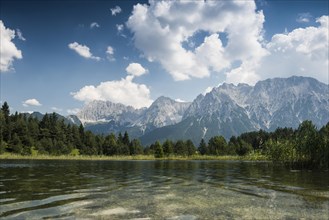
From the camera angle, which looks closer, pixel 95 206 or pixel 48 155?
pixel 95 206

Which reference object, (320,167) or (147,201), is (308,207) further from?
(320,167)

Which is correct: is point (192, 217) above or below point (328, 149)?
below

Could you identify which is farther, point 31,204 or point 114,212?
point 31,204

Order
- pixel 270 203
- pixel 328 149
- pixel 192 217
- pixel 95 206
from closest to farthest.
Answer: pixel 192 217 < pixel 95 206 < pixel 270 203 < pixel 328 149

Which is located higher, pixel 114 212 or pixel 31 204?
pixel 31 204

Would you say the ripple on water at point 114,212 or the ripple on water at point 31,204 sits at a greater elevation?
the ripple on water at point 31,204

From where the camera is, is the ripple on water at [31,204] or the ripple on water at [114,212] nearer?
the ripple on water at [114,212]

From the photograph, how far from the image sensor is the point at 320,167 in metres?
88.2

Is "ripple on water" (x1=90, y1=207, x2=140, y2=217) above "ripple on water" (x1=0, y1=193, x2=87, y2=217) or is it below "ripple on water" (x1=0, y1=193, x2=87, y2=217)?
below

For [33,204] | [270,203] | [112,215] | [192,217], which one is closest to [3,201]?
[33,204]

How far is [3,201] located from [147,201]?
36.6ft

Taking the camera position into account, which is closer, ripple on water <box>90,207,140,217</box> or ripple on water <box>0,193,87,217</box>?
ripple on water <box>90,207,140,217</box>

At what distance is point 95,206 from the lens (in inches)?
960

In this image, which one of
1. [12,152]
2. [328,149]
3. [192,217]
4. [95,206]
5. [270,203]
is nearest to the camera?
[192,217]
